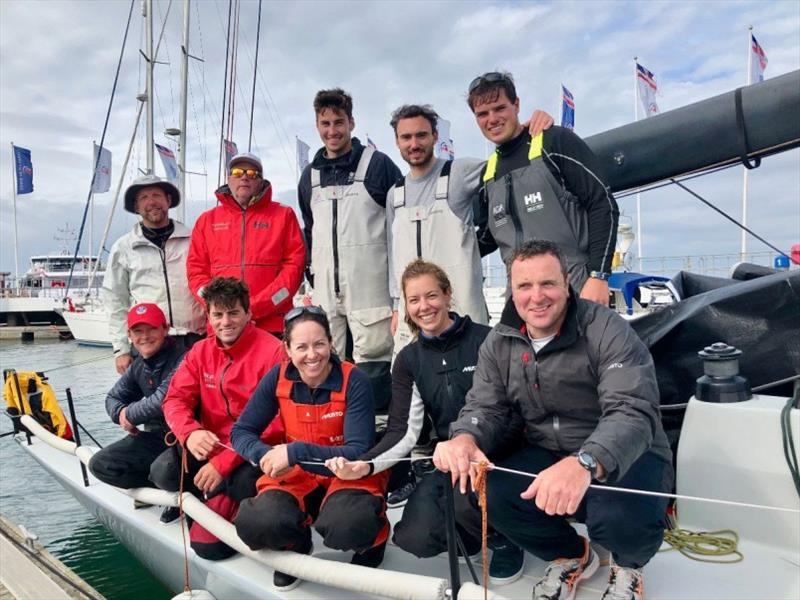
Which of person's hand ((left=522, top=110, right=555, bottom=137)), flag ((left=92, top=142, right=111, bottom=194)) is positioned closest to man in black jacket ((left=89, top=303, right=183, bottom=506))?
person's hand ((left=522, top=110, right=555, bottom=137))

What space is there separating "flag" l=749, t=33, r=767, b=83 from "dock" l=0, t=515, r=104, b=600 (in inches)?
757

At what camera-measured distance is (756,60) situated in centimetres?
1759

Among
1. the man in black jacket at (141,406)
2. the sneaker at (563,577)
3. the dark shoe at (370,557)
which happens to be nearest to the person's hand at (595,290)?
the sneaker at (563,577)

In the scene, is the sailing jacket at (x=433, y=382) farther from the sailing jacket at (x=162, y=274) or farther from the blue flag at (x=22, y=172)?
the blue flag at (x=22, y=172)

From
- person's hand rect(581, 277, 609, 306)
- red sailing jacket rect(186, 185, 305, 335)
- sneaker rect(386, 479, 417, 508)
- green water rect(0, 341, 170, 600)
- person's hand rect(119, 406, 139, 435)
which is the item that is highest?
red sailing jacket rect(186, 185, 305, 335)

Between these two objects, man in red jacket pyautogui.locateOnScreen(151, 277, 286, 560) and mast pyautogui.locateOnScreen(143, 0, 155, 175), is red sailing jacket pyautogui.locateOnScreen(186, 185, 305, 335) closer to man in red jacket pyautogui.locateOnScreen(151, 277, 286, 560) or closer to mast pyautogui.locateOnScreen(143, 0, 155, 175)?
man in red jacket pyautogui.locateOnScreen(151, 277, 286, 560)

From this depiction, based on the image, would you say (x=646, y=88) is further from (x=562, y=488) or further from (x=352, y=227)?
(x=562, y=488)

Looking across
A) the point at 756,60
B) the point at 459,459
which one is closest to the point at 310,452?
the point at 459,459

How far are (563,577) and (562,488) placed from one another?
742 mm

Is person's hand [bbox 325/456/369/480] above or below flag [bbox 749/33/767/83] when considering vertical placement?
below

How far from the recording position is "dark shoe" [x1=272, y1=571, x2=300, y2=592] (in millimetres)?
2762

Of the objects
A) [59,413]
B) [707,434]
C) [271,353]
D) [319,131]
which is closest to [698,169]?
[707,434]

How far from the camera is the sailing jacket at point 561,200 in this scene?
3.19 m

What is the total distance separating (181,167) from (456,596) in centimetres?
1210
